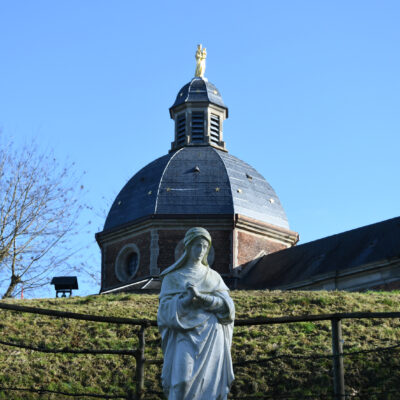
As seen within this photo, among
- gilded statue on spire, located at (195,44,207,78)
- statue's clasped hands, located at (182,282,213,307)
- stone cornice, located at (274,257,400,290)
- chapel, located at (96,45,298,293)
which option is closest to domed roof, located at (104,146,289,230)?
chapel, located at (96,45,298,293)

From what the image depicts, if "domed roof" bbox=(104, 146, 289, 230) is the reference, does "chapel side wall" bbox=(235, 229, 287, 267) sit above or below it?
below

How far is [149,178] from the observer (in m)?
41.4

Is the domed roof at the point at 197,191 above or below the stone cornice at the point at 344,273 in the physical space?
above

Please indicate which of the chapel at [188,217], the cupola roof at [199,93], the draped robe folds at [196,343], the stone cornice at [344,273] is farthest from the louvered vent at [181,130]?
the draped robe folds at [196,343]

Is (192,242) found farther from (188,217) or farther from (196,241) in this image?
(188,217)

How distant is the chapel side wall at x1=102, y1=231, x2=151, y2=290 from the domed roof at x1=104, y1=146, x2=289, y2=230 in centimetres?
88

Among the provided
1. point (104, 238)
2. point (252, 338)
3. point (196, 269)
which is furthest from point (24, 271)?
point (196, 269)

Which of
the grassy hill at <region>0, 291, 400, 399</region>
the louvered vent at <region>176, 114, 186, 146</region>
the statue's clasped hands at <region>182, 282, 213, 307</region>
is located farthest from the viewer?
the louvered vent at <region>176, 114, 186, 146</region>

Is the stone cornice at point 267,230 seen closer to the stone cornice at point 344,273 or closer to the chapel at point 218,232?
the chapel at point 218,232

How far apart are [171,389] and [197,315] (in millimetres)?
739

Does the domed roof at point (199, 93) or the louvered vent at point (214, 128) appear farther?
the domed roof at point (199, 93)

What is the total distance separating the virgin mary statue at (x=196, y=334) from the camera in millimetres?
8055

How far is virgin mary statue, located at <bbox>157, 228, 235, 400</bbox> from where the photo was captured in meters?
8.05

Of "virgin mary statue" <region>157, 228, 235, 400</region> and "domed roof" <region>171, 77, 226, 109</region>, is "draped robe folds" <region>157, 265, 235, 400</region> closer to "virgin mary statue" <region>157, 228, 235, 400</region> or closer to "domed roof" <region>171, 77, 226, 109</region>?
"virgin mary statue" <region>157, 228, 235, 400</region>
